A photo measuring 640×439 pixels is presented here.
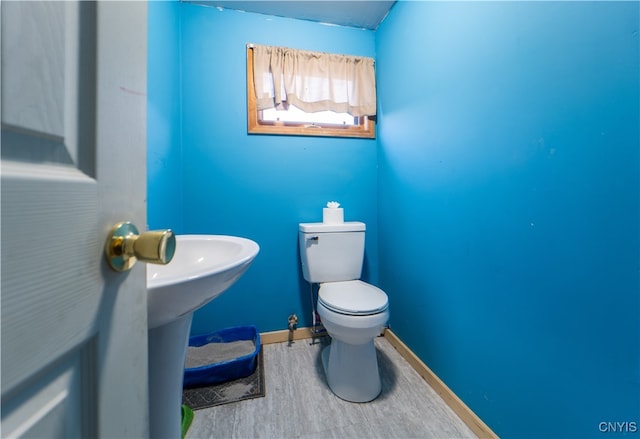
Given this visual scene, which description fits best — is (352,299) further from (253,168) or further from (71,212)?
(71,212)

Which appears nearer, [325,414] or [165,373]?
[165,373]

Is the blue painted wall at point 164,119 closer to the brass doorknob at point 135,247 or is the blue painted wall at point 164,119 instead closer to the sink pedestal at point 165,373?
the sink pedestal at point 165,373

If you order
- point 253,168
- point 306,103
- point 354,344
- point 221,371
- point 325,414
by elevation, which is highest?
point 306,103

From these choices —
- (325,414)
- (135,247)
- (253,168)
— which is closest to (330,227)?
(253,168)

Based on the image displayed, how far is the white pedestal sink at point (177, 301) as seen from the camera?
0.46 m

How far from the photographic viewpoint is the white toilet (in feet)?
3.85

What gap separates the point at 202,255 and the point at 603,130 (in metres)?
1.30

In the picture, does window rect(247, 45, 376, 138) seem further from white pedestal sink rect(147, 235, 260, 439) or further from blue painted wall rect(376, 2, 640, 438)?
white pedestal sink rect(147, 235, 260, 439)

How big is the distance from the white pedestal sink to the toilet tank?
68 cm

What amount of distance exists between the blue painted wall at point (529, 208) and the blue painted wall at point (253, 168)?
1.68 ft

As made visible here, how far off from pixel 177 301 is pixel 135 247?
0.21m

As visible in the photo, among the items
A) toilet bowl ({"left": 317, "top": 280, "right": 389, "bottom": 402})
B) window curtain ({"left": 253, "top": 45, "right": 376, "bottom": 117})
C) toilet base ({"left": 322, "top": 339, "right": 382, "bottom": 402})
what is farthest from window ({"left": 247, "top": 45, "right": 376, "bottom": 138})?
toilet base ({"left": 322, "top": 339, "right": 382, "bottom": 402})

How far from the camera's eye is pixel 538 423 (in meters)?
0.84

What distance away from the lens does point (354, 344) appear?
123 cm
